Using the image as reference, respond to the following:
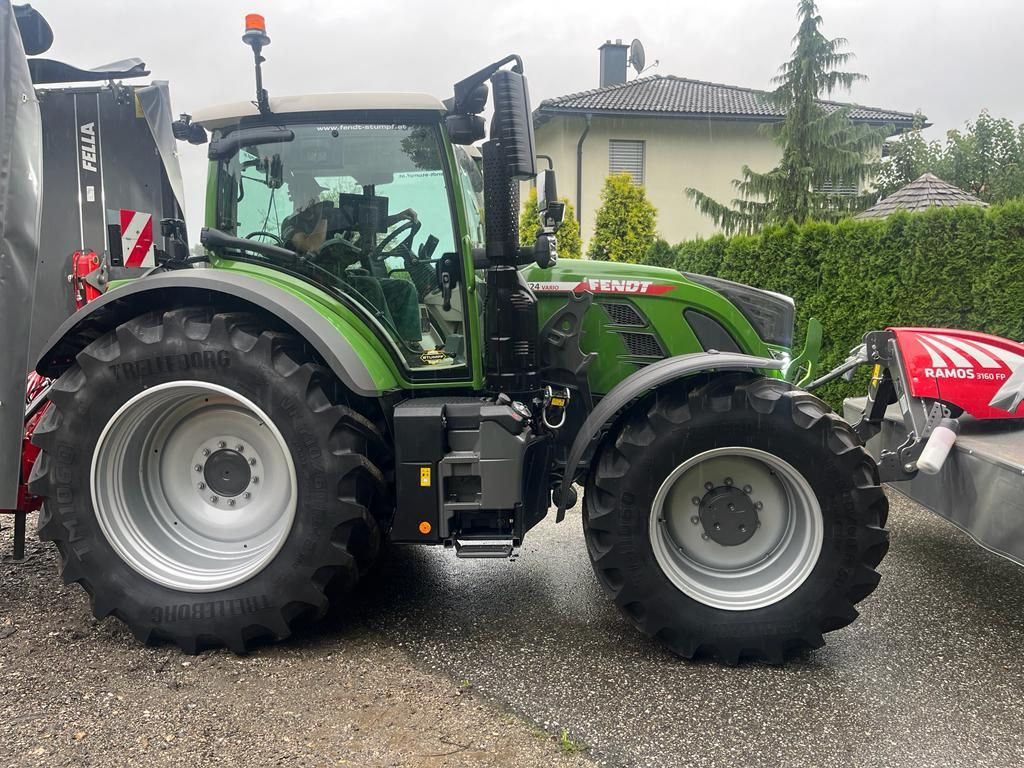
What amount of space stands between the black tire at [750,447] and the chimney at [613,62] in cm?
2120

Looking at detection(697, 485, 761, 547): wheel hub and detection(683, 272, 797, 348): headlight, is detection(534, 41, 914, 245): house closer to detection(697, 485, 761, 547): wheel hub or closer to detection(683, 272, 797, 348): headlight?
detection(683, 272, 797, 348): headlight

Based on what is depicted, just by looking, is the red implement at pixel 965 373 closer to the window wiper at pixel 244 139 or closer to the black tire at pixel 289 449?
the black tire at pixel 289 449

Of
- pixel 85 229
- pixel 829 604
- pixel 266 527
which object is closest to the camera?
pixel 829 604

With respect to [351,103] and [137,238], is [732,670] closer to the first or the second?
[351,103]

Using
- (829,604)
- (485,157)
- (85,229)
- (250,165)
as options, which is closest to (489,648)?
(829,604)

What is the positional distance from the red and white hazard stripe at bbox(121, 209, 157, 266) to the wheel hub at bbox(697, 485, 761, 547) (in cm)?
408

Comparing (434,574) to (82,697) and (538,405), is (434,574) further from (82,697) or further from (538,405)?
(82,697)

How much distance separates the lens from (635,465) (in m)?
2.96

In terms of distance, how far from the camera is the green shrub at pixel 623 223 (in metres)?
12.7

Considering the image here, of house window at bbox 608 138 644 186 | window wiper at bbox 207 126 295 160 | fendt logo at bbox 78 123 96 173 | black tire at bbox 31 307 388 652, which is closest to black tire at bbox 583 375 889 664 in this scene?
black tire at bbox 31 307 388 652

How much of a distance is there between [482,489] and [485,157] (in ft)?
4.40

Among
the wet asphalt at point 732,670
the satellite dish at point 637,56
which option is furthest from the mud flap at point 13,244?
the satellite dish at point 637,56

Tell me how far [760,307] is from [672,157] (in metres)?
16.2

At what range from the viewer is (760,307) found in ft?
12.1
